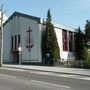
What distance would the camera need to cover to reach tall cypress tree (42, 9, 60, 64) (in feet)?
157

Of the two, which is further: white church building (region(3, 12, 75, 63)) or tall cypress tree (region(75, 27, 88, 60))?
tall cypress tree (region(75, 27, 88, 60))

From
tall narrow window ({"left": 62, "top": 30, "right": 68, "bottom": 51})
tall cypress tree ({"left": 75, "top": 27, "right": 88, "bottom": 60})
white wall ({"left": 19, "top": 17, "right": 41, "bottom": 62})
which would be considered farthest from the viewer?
tall cypress tree ({"left": 75, "top": 27, "right": 88, "bottom": 60})

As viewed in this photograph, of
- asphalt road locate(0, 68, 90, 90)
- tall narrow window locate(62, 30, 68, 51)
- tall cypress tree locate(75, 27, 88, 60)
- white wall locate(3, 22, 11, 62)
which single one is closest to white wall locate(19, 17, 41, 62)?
white wall locate(3, 22, 11, 62)

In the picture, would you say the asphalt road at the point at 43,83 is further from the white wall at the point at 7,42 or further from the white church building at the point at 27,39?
the white wall at the point at 7,42

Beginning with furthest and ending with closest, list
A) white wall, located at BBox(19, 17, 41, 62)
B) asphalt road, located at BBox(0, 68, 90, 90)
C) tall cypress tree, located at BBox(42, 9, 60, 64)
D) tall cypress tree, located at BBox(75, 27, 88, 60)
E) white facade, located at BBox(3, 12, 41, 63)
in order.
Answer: tall cypress tree, located at BBox(75, 27, 88, 60)
white facade, located at BBox(3, 12, 41, 63)
white wall, located at BBox(19, 17, 41, 62)
tall cypress tree, located at BBox(42, 9, 60, 64)
asphalt road, located at BBox(0, 68, 90, 90)

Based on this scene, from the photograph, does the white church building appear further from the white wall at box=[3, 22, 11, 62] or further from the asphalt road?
the asphalt road

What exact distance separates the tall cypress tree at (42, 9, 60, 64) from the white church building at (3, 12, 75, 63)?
0.92 m

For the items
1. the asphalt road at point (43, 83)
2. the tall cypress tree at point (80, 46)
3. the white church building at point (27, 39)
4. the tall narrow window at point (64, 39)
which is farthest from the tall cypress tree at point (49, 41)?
the asphalt road at point (43, 83)

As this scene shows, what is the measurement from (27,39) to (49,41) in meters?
4.87

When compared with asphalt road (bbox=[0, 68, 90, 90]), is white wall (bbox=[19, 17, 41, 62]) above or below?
above

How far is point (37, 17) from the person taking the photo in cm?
4944

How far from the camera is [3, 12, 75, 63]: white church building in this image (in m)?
49.5

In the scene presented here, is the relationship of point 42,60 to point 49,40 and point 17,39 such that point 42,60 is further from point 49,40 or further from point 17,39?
point 17,39

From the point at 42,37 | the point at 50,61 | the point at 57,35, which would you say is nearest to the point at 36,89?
the point at 50,61
